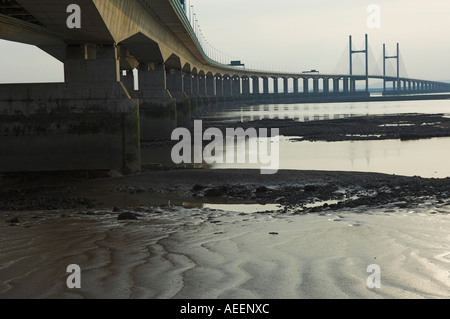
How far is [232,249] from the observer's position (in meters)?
7.70

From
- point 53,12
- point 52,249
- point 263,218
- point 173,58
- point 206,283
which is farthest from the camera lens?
point 173,58

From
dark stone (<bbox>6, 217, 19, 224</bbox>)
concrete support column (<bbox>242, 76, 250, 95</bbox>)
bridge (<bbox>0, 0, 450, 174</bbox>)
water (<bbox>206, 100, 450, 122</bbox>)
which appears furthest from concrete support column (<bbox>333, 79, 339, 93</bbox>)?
dark stone (<bbox>6, 217, 19, 224</bbox>)

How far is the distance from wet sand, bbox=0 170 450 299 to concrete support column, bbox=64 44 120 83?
889 cm

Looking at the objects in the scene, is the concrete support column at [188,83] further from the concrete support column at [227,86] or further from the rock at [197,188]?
the concrete support column at [227,86]

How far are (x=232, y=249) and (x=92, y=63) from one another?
51.0 feet

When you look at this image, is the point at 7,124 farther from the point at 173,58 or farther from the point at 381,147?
the point at 173,58

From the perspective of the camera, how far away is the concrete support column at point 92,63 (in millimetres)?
21297

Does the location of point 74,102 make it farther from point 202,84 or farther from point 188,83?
point 202,84

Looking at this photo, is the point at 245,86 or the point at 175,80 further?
the point at 245,86

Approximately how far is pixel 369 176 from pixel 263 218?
25.1ft

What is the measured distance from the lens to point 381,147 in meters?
28.5

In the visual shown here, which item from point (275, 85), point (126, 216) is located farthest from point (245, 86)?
point (126, 216)

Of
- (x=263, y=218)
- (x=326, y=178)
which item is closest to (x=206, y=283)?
(x=263, y=218)
